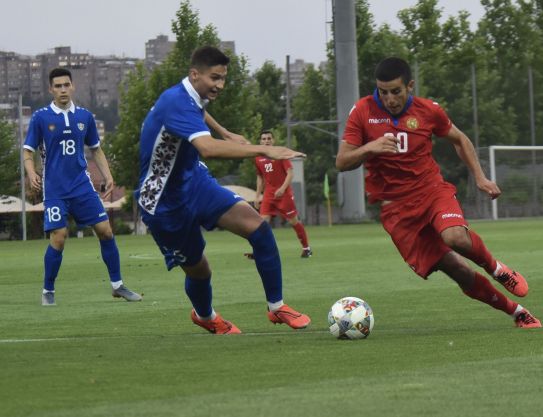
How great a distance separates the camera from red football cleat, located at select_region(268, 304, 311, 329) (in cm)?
1000

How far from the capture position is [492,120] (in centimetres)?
6544

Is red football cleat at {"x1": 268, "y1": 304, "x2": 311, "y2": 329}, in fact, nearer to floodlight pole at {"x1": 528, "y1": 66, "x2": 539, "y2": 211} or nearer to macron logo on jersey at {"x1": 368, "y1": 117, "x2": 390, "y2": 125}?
macron logo on jersey at {"x1": 368, "y1": 117, "x2": 390, "y2": 125}

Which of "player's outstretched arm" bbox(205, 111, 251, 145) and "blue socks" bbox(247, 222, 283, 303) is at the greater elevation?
"player's outstretched arm" bbox(205, 111, 251, 145)

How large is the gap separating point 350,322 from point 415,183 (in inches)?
52.9

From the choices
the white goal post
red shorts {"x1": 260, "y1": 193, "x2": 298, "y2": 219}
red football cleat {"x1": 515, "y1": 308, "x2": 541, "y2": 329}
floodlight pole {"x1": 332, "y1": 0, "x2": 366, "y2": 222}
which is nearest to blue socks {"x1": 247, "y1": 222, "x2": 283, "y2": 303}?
red football cleat {"x1": 515, "y1": 308, "x2": 541, "y2": 329}

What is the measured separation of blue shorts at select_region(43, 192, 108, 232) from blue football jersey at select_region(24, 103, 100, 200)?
0.22ft

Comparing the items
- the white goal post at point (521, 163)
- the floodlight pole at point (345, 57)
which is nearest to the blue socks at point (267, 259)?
the floodlight pole at point (345, 57)

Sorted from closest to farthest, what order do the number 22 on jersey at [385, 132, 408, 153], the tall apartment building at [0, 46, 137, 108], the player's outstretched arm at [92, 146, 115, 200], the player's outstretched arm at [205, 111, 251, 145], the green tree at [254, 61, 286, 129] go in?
1. the player's outstretched arm at [205, 111, 251, 145]
2. the number 22 on jersey at [385, 132, 408, 153]
3. the player's outstretched arm at [92, 146, 115, 200]
4. the green tree at [254, 61, 286, 129]
5. the tall apartment building at [0, 46, 137, 108]

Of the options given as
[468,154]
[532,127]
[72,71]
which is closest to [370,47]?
[532,127]

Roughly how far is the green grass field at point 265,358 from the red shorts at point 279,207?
939cm

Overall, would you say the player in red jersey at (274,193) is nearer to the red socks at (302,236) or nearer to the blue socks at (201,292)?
the red socks at (302,236)

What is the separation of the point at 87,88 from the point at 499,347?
188m

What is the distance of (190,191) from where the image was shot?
988 cm

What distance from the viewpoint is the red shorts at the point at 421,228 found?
10164 mm
